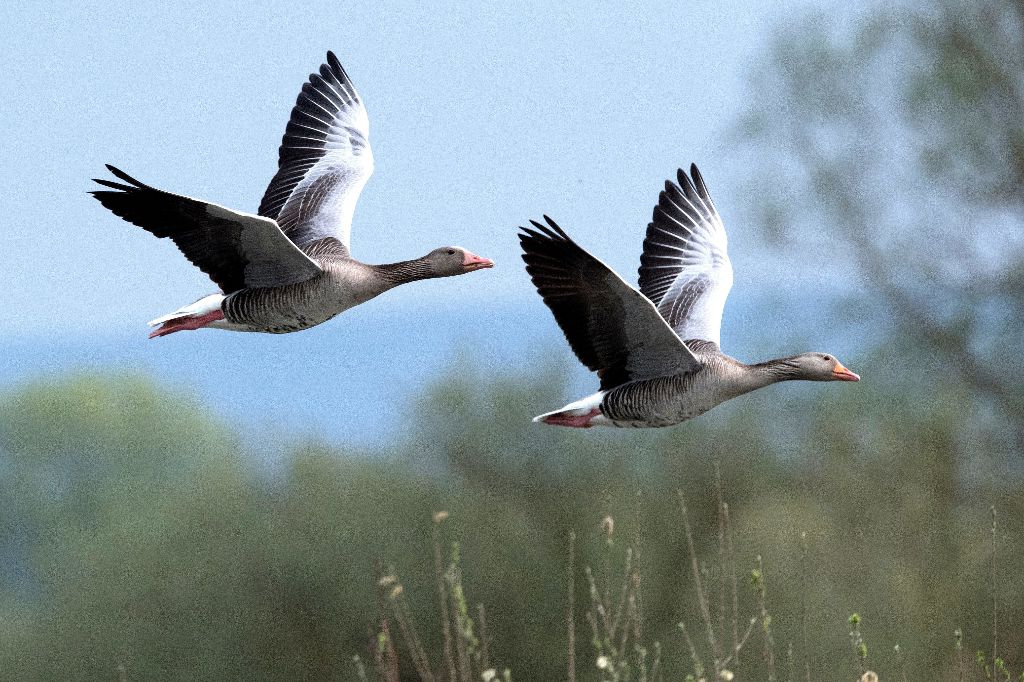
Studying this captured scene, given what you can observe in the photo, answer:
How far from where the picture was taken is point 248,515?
19.8 meters

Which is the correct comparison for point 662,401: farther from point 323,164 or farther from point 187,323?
point 323,164

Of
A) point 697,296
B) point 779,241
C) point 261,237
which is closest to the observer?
point 261,237

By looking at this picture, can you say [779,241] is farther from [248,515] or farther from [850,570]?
[248,515]

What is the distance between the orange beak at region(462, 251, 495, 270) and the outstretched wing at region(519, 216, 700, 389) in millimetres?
461

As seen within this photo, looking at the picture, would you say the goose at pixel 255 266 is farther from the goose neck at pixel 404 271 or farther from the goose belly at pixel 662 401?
the goose belly at pixel 662 401

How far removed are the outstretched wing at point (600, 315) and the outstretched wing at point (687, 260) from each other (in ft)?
2.58

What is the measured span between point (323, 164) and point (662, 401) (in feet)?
9.21

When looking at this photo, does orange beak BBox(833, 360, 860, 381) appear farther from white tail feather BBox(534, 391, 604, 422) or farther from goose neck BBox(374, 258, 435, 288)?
goose neck BBox(374, 258, 435, 288)

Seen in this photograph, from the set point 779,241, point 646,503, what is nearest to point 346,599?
point 646,503

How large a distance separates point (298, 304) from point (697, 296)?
2052 millimetres

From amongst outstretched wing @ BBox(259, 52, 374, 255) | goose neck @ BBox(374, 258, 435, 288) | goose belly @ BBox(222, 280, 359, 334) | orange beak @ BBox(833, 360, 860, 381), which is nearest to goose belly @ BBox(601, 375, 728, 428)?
orange beak @ BBox(833, 360, 860, 381)

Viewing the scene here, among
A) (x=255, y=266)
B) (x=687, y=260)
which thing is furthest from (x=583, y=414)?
(x=687, y=260)

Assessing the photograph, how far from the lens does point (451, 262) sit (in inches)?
238

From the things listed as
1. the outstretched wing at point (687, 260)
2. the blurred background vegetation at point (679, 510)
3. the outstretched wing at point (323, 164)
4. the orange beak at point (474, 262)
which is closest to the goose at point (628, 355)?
the outstretched wing at point (687, 260)
